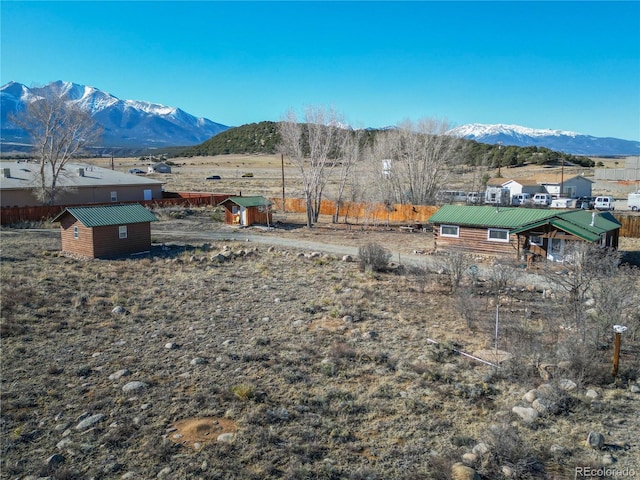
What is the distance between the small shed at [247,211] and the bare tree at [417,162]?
11.8m

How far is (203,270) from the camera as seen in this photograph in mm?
21594

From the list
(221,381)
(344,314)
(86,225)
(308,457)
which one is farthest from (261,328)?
(86,225)

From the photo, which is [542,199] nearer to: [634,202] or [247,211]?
[634,202]

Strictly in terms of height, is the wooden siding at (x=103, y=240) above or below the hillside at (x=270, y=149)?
below

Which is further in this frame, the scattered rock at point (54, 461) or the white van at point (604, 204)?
the white van at point (604, 204)

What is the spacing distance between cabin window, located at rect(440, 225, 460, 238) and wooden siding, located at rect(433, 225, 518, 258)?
129 millimetres

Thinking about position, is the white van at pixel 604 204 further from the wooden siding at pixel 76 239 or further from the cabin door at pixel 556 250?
the wooden siding at pixel 76 239

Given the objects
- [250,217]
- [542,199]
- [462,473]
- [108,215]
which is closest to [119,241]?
[108,215]

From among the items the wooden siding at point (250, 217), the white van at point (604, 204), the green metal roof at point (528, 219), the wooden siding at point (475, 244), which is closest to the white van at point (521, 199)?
the white van at point (604, 204)

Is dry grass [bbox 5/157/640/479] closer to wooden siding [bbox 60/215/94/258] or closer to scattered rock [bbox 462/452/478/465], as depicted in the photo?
scattered rock [bbox 462/452/478/465]

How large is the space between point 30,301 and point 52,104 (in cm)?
3171

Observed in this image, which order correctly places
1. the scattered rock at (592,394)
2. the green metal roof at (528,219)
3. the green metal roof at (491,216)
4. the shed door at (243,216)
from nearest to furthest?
1. the scattered rock at (592,394)
2. the green metal roof at (528,219)
3. the green metal roof at (491,216)
4. the shed door at (243,216)

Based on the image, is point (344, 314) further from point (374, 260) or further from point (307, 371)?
point (374, 260)

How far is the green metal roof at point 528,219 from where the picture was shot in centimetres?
2191
